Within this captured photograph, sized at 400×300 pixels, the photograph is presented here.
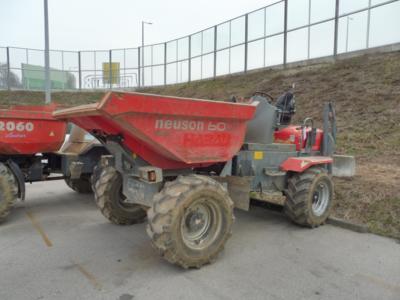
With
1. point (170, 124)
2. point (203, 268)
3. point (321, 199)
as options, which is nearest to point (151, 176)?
point (170, 124)

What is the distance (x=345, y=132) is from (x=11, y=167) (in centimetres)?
841

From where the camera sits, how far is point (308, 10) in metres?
15.2

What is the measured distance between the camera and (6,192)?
515 centimetres

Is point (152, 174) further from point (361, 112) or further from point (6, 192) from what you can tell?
point (361, 112)

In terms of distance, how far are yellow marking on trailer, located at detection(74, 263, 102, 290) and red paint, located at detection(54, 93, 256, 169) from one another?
137 centimetres

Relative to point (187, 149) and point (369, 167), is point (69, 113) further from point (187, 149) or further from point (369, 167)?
point (369, 167)

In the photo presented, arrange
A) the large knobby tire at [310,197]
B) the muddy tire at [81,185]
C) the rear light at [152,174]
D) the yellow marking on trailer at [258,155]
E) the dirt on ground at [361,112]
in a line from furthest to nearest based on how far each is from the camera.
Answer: the muddy tire at [81,185] < the dirt on ground at [361,112] < the large knobby tire at [310,197] < the yellow marking on trailer at [258,155] < the rear light at [152,174]

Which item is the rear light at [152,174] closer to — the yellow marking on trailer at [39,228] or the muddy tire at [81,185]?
the yellow marking on trailer at [39,228]

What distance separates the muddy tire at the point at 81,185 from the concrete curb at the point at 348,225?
5.17 metres

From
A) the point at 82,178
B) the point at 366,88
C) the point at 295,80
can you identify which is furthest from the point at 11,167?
the point at 295,80

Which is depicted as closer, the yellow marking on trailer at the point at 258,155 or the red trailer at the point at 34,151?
the yellow marking on trailer at the point at 258,155

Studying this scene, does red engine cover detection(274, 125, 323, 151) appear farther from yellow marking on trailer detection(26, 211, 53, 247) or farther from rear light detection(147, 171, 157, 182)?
yellow marking on trailer detection(26, 211, 53, 247)

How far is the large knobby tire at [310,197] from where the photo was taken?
4.88 metres

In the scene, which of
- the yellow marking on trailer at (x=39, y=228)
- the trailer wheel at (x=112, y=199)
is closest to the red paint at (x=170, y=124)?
the trailer wheel at (x=112, y=199)
